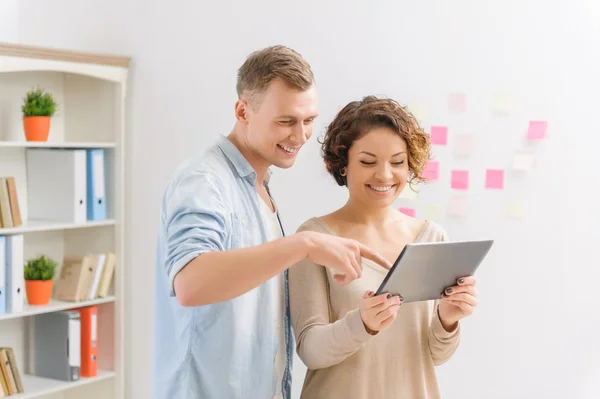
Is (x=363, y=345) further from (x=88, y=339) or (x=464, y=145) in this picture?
(x=88, y=339)

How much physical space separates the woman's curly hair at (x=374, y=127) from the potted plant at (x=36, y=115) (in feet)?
6.61

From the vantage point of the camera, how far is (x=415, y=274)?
154 centimetres

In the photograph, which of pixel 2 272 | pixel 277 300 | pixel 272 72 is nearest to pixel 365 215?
pixel 277 300

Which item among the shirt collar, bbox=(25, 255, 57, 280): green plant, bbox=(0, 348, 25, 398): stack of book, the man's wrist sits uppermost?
the shirt collar

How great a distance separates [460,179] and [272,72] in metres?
1.36

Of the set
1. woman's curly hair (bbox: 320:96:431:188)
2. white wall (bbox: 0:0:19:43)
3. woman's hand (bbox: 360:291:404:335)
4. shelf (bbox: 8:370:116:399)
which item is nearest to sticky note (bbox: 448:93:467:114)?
woman's curly hair (bbox: 320:96:431:188)

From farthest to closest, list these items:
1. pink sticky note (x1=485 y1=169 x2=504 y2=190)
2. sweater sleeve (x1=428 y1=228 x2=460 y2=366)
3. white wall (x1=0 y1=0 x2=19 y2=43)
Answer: white wall (x1=0 y1=0 x2=19 y2=43)
pink sticky note (x1=485 y1=169 x2=504 y2=190)
sweater sleeve (x1=428 y1=228 x2=460 y2=366)

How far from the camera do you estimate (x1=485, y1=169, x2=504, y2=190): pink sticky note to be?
283 cm

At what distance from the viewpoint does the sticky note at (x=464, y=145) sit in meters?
2.87

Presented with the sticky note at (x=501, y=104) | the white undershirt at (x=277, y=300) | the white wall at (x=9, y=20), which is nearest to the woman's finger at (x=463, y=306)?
the white undershirt at (x=277, y=300)

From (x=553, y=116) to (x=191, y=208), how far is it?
166 centimetres

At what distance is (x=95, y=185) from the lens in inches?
145

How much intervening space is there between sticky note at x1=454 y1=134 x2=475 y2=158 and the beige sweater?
1.19 meters

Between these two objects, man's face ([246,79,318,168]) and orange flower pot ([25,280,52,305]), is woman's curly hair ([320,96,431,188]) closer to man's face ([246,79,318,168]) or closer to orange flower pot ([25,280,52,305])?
man's face ([246,79,318,168])
